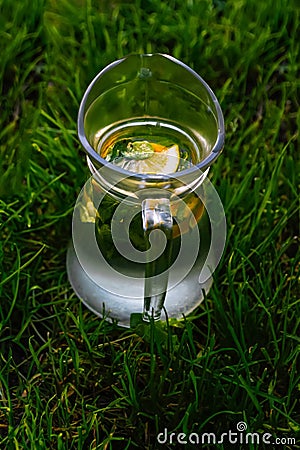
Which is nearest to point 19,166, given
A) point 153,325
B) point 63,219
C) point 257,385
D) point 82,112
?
point 63,219

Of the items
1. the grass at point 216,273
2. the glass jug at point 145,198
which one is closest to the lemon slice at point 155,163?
the glass jug at point 145,198

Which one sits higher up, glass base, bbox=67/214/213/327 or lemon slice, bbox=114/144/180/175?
lemon slice, bbox=114/144/180/175

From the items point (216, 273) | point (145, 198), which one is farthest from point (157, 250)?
point (216, 273)

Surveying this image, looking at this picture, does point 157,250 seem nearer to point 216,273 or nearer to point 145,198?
point 145,198

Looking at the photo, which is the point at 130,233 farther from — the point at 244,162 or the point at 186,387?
the point at 244,162

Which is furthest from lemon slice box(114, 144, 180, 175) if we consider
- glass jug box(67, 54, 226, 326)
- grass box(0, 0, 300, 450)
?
grass box(0, 0, 300, 450)

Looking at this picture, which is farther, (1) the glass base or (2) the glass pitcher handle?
(1) the glass base

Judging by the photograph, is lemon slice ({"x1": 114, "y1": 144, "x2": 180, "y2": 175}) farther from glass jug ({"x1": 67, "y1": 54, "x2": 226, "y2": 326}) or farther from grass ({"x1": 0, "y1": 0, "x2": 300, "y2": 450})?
grass ({"x1": 0, "y1": 0, "x2": 300, "y2": 450})
